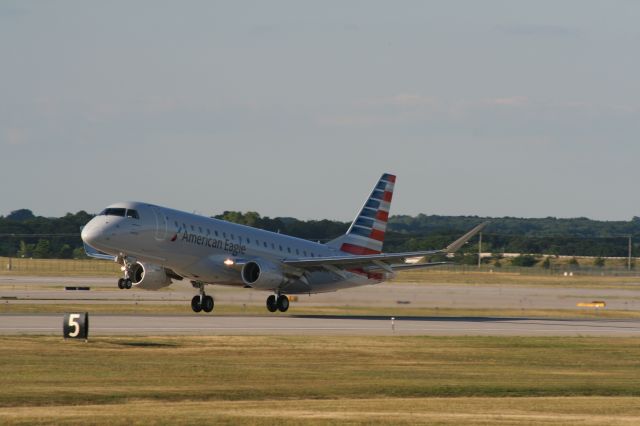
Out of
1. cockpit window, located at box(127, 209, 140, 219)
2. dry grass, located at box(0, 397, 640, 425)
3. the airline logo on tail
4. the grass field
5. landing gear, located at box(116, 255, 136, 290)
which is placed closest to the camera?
dry grass, located at box(0, 397, 640, 425)

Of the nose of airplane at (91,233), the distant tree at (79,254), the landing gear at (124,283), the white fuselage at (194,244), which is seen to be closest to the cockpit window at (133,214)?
the white fuselage at (194,244)

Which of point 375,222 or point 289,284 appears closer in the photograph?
point 289,284

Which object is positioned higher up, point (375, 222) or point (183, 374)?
point (375, 222)

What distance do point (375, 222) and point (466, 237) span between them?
13.3 meters

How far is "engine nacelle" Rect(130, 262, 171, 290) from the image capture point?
59.0 m

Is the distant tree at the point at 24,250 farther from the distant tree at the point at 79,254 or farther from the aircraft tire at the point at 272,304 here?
the aircraft tire at the point at 272,304

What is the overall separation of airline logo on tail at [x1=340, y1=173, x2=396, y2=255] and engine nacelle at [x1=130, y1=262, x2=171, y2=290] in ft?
44.7

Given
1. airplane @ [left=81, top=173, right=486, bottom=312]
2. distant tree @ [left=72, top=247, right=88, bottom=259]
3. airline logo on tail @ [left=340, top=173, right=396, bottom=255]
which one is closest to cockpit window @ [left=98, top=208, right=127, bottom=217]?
airplane @ [left=81, top=173, right=486, bottom=312]

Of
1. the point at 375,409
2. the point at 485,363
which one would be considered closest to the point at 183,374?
the point at 375,409

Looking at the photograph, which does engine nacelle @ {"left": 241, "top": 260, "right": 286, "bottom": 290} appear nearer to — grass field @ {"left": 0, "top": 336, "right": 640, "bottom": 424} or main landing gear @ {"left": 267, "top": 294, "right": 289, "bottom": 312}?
main landing gear @ {"left": 267, "top": 294, "right": 289, "bottom": 312}

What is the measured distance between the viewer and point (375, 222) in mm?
71062

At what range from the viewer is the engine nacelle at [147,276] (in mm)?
59031

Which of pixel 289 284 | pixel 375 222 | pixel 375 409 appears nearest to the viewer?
pixel 375 409

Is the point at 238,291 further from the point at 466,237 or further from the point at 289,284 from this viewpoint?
the point at 466,237
